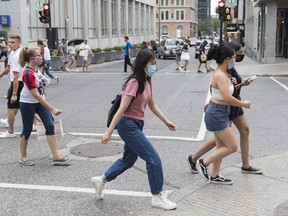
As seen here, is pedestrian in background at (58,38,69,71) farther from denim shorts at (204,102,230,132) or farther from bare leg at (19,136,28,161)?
denim shorts at (204,102,230,132)

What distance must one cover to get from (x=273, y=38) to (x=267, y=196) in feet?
74.5

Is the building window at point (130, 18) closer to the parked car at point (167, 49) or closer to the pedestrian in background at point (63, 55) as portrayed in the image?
the parked car at point (167, 49)

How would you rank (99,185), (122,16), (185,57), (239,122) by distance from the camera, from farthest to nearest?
(122,16) → (185,57) → (239,122) → (99,185)

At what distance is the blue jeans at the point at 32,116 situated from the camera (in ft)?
20.5

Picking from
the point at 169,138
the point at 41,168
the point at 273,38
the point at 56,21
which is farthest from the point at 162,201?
the point at 56,21

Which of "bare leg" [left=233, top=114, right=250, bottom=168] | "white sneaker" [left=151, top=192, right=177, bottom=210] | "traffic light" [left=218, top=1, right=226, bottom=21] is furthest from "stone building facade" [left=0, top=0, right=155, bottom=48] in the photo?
"white sneaker" [left=151, top=192, right=177, bottom=210]

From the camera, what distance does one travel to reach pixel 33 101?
245 inches

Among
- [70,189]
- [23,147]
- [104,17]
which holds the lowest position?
[70,189]

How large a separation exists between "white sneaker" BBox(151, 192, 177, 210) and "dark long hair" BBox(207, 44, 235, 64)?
5.49 ft

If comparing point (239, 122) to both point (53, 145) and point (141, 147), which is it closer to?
point (141, 147)

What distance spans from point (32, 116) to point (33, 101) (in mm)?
220

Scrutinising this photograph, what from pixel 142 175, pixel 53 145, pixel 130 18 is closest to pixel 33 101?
pixel 53 145

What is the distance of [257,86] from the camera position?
16.3 meters

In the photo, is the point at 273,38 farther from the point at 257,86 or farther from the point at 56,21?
the point at 56,21
